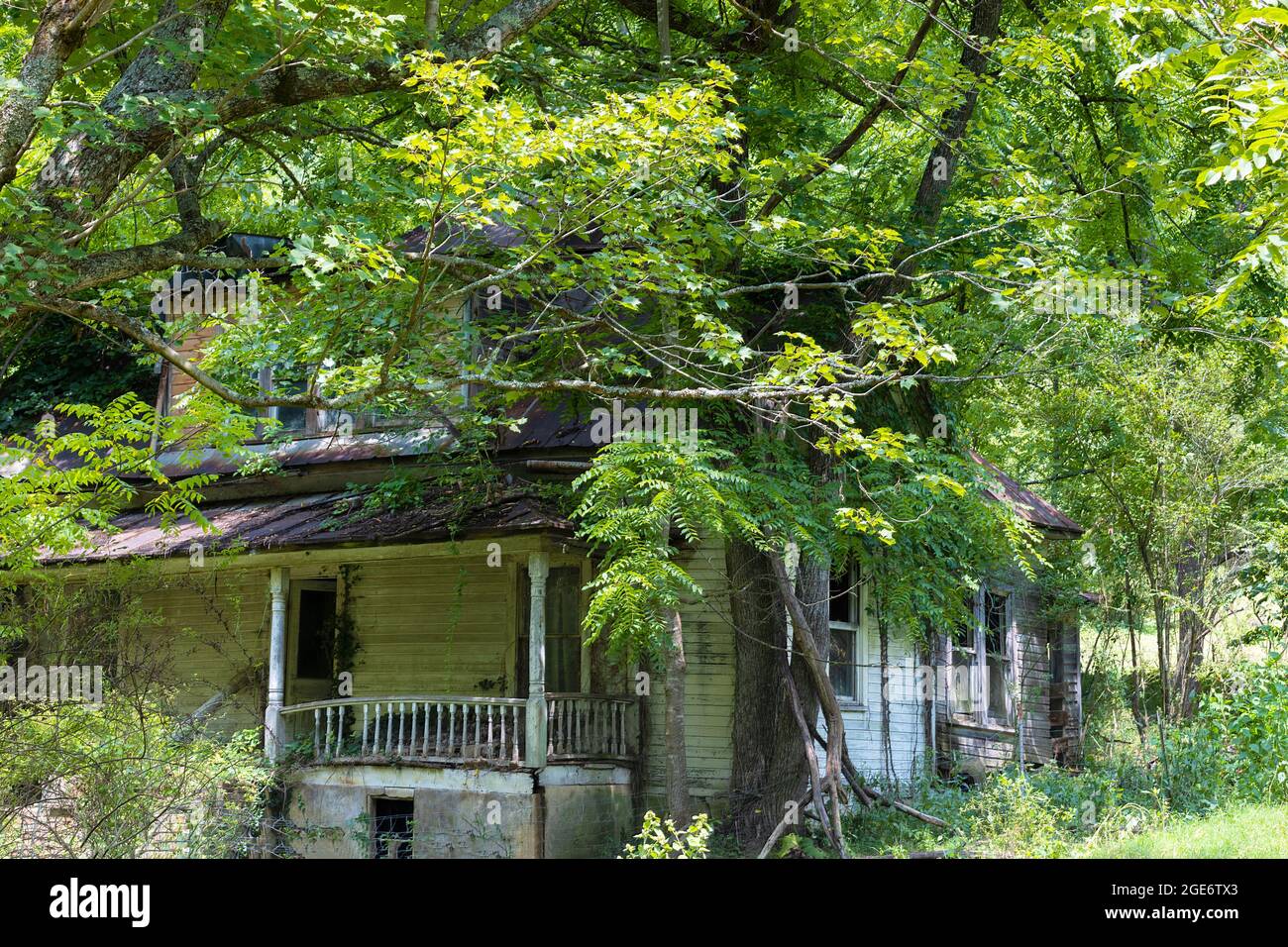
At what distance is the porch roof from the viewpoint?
14039 mm

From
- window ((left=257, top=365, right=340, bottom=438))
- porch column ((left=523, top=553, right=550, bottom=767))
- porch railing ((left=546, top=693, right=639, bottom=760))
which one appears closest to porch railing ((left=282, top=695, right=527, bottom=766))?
porch column ((left=523, top=553, right=550, bottom=767))

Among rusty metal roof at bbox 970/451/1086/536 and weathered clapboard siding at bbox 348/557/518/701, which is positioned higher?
rusty metal roof at bbox 970/451/1086/536

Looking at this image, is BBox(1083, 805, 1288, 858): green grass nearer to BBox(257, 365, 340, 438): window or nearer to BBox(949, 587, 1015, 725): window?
BBox(949, 587, 1015, 725): window

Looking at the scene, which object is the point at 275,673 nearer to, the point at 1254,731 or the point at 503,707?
the point at 503,707

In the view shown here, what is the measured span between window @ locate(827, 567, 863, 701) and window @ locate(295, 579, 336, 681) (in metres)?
7.95

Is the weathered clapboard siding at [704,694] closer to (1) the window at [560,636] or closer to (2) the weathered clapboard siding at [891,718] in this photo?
(1) the window at [560,636]

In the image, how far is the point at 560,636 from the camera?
16.3m

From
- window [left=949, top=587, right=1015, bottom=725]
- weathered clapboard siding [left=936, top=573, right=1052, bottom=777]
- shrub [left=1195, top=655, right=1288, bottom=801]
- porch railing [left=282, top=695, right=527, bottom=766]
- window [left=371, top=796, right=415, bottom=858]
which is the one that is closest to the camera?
shrub [left=1195, top=655, right=1288, bottom=801]

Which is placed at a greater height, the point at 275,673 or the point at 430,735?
the point at 275,673

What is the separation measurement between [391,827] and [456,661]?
2.94 meters

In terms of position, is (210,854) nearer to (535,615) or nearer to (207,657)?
(535,615)

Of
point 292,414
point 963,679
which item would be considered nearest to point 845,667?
point 963,679

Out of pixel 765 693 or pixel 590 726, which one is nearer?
pixel 765 693

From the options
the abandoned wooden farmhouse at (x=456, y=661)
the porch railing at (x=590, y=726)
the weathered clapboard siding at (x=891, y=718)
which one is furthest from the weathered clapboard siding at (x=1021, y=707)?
the porch railing at (x=590, y=726)
